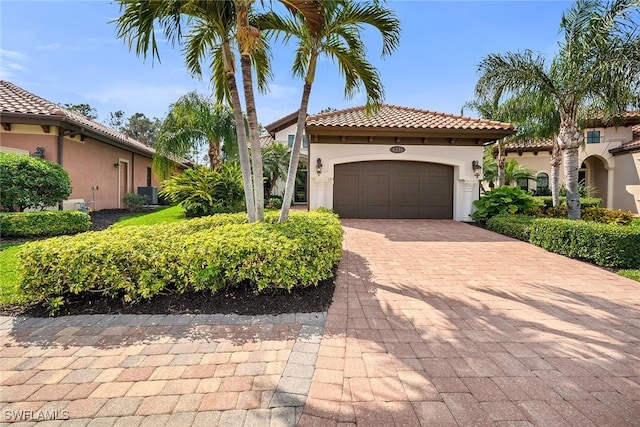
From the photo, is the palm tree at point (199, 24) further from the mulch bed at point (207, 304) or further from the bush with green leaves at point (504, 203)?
the bush with green leaves at point (504, 203)

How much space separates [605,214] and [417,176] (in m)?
7.12

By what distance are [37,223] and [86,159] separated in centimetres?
592

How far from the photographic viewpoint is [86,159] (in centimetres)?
1248

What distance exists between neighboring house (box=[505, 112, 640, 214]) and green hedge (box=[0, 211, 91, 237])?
68.9 feet

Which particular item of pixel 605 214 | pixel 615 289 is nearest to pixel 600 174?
pixel 605 214

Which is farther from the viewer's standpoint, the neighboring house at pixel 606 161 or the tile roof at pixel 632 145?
the neighboring house at pixel 606 161

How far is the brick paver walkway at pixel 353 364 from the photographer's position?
205 centimetres

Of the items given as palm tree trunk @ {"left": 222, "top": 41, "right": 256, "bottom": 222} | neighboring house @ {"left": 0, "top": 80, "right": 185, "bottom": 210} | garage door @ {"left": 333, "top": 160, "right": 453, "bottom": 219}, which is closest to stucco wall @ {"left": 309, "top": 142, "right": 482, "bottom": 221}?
garage door @ {"left": 333, "top": 160, "right": 453, "bottom": 219}

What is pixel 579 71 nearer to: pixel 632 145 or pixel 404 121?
pixel 404 121

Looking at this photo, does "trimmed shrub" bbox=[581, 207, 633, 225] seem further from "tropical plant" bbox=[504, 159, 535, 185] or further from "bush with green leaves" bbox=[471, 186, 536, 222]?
"tropical plant" bbox=[504, 159, 535, 185]

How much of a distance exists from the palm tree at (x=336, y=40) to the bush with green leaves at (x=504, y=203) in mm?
7817

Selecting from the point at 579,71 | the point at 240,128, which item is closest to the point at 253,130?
the point at 240,128

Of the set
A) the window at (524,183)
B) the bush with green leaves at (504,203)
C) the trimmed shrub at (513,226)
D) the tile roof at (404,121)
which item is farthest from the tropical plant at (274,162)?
the window at (524,183)

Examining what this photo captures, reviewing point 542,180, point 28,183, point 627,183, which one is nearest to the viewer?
point 28,183
